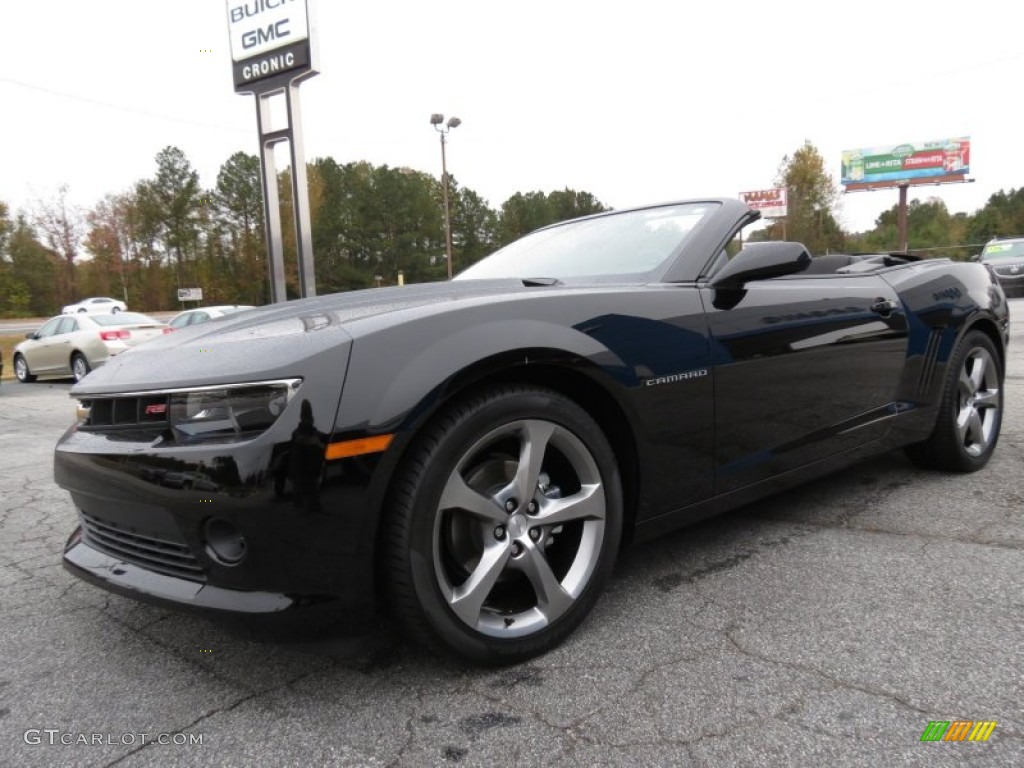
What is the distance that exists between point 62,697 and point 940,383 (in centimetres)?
361

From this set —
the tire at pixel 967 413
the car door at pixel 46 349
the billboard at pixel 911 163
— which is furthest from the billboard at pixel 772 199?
the tire at pixel 967 413

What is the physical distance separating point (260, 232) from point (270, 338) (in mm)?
59250

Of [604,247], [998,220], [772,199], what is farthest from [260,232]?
[998,220]

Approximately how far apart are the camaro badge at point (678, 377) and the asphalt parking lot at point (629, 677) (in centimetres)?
70

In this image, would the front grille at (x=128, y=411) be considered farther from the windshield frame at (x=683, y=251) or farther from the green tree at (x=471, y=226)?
the green tree at (x=471, y=226)

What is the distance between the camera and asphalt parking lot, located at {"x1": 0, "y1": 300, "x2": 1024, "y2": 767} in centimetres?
152

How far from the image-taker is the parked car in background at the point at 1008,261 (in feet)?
61.3

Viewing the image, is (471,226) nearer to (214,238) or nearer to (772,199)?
(214,238)

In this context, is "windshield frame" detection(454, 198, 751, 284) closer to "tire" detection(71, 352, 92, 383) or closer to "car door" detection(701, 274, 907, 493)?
"car door" detection(701, 274, 907, 493)

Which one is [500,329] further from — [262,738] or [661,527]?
[262,738]

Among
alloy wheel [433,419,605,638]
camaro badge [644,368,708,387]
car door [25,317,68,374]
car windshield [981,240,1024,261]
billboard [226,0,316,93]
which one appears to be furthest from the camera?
car windshield [981,240,1024,261]

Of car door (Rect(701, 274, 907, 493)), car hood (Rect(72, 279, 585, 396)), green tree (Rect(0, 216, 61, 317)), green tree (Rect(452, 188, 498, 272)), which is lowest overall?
car door (Rect(701, 274, 907, 493))

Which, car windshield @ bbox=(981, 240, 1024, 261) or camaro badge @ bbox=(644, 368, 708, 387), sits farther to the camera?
car windshield @ bbox=(981, 240, 1024, 261)

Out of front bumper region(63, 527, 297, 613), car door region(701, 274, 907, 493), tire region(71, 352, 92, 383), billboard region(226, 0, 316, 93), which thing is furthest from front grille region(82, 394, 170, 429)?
tire region(71, 352, 92, 383)
